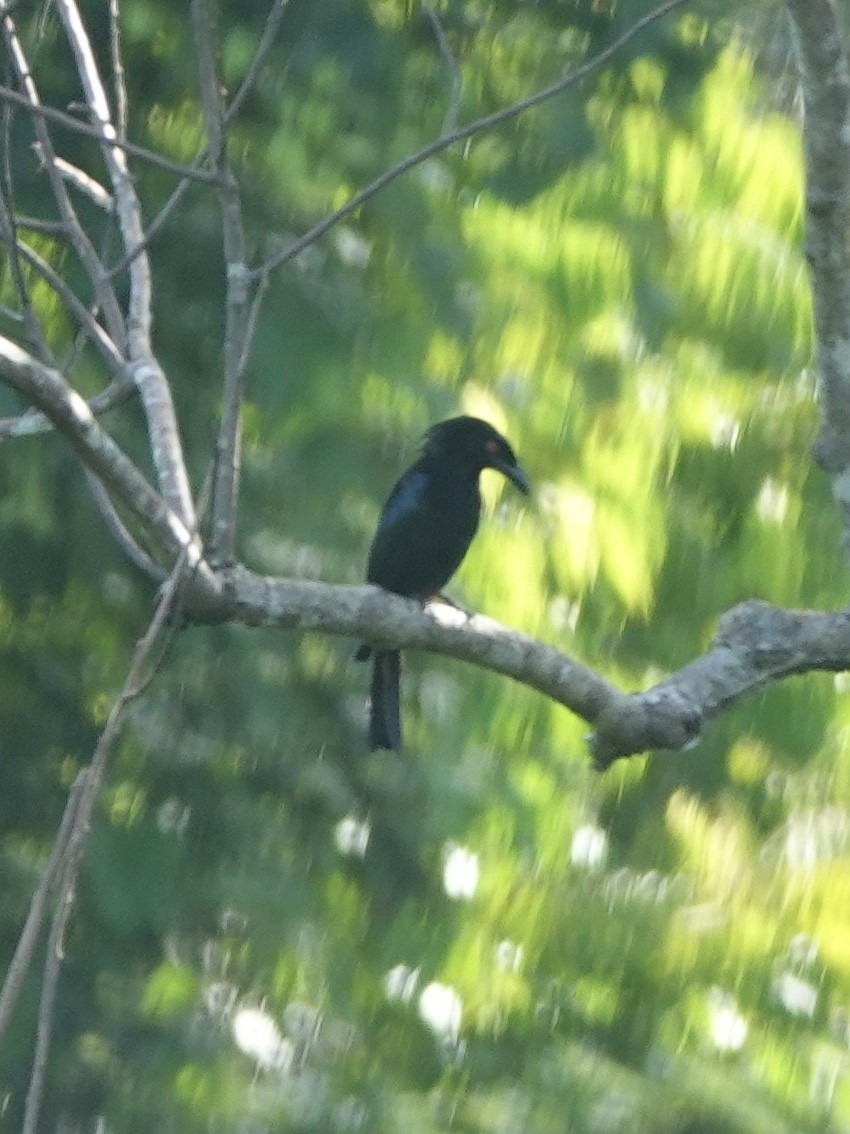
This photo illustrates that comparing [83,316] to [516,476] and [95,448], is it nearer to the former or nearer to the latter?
[95,448]

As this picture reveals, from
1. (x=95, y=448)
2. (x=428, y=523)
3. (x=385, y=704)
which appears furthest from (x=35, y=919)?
(x=428, y=523)

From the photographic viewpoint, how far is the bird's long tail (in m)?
5.48

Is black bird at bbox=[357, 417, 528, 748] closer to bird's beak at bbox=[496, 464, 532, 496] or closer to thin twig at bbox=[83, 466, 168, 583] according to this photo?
bird's beak at bbox=[496, 464, 532, 496]

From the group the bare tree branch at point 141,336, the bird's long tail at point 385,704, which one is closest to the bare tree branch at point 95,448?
the bare tree branch at point 141,336

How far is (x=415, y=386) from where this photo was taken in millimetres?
5527

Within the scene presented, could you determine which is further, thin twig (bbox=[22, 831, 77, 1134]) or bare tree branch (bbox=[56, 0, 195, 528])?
bare tree branch (bbox=[56, 0, 195, 528])

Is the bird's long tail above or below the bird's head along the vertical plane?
below

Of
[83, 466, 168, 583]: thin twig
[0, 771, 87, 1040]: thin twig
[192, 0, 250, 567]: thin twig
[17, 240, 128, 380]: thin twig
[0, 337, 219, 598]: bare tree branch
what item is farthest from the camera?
[17, 240, 128, 380]: thin twig

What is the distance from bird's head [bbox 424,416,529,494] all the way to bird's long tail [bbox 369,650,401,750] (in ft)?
2.01

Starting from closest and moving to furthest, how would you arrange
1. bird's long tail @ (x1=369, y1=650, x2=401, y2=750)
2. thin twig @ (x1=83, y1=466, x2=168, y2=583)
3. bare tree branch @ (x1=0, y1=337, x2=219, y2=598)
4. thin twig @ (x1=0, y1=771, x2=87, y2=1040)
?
1. thin twig @ (x1=0, y1=771, x2=87, y2=1040)
2. bare tree branch @ (x1=0, y1=337, x2=219, y2=598)
3. thin twig @ (x1=83, y1=466, x2=168, y2=583)
4. bird's long tail @ (x1=369, y1=650, x2=401, y2=750)

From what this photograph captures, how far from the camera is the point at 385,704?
5496 mm

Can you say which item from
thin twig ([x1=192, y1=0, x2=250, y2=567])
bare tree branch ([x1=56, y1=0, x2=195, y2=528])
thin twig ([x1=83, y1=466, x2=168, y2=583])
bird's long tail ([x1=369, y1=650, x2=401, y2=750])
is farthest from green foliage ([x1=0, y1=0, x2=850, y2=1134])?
thin twig ([x1=192, y1=0, x2=250, y2=567])

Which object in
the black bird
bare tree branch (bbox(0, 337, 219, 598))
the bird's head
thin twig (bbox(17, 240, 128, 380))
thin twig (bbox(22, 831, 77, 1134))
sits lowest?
thin twig (bbox(22, 831, 77, 1134))

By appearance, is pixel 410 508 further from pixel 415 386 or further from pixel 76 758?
pixel 76 758
